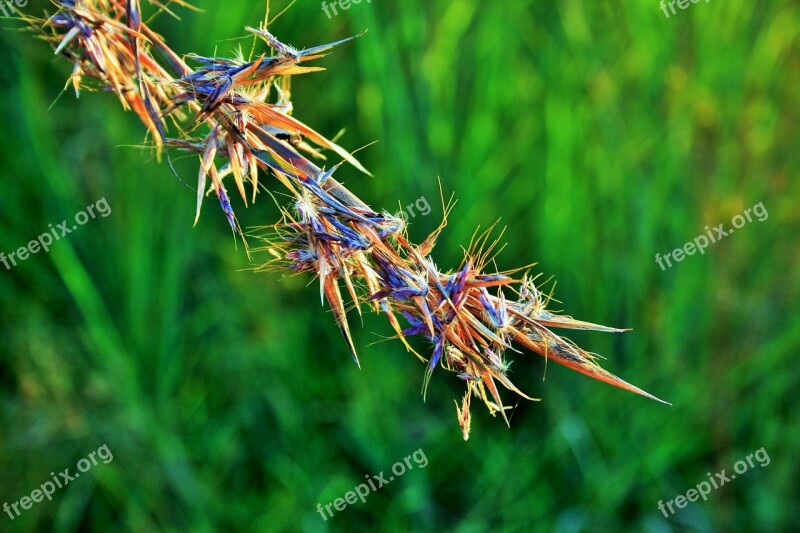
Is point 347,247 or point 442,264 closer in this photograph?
point 347,247

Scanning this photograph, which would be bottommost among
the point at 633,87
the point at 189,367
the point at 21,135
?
the point at 189,367

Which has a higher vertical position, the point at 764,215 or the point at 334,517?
the point at 764,215

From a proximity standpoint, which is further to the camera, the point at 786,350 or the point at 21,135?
the point at 786,350

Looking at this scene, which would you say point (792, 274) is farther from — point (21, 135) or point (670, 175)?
point (21, 135)

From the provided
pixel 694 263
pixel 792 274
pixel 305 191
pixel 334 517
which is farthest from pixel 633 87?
pixel 305 191

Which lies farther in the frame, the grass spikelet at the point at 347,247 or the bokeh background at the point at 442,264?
the bokeh background at the point at 442,264

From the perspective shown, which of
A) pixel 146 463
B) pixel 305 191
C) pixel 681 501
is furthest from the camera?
pixel 681 501

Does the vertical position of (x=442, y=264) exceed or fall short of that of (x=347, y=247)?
it falls short

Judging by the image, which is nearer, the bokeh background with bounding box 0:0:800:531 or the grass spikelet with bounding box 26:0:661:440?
the grass spikelet with bounding box 26:0:661:440
